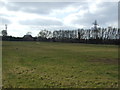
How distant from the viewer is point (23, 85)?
7.88 m

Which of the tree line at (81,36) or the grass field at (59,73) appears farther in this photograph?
the tree line at (81,36)

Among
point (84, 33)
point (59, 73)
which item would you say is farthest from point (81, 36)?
point (59, 73)

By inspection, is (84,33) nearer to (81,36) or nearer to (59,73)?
(81,36)

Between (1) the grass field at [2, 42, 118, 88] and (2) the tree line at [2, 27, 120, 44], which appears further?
(2) the tree line at [2, 27, 120, 44]

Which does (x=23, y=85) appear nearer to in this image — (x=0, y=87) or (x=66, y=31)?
(x=0, y=87)

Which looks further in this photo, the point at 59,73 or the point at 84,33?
the point at 84,33

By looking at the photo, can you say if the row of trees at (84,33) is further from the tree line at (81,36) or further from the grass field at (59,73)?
the grass field at (59,73)

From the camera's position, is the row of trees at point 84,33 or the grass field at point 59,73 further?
the row of trees at point 84,33

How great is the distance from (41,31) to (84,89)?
475ft

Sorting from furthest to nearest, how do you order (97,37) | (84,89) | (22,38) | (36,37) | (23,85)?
(36,37) → (22,38) → (97,37) → (23,85) → (84,89)

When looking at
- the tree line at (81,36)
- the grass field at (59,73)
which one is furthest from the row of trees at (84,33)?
the grass field at (59,73)

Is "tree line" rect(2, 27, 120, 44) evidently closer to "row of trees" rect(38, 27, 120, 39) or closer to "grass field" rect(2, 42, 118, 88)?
"row of trees" rect(38, 27, 120, 39)

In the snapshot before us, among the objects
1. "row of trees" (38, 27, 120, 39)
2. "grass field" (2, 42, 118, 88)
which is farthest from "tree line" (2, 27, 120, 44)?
"grass field" (2, 42, 118, 88)

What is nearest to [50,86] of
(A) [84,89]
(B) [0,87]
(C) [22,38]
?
(A) [84,89]
